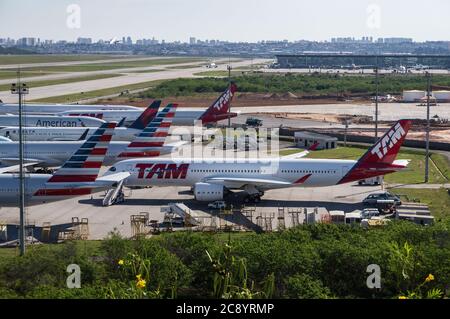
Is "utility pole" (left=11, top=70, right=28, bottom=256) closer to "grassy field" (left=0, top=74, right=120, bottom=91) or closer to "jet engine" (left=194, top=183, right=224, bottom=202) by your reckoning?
"jet engine" (left=194, top=183, right=224, bottom=202)

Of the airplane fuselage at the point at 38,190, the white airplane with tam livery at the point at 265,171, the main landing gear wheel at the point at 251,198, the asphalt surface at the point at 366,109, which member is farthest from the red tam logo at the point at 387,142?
the asphalt surface at the point at 366,109

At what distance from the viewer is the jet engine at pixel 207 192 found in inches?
2084

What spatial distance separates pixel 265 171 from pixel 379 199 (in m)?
8.88

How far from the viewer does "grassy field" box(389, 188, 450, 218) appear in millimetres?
50747

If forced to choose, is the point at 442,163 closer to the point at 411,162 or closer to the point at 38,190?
the point at 411,162

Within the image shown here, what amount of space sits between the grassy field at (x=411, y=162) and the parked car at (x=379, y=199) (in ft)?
23.8

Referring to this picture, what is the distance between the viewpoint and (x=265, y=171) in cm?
5472

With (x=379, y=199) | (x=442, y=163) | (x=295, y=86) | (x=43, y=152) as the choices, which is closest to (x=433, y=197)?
(x=379, y=199)

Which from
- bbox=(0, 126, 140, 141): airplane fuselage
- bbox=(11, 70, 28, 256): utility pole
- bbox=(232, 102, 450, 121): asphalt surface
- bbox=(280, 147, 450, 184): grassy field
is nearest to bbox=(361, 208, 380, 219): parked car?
bbox=(280, 147, 450, 184): grassy field

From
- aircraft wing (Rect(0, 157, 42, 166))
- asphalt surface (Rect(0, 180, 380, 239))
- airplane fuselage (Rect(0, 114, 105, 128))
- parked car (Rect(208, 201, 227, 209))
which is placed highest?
airplane fuselage (Rect(0, 114, 105, 128))

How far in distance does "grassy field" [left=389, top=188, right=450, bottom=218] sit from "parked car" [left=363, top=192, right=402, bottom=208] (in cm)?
248

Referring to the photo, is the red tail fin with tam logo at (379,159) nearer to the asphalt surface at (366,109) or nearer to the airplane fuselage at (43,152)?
the airplane fuselage at (43,152)
